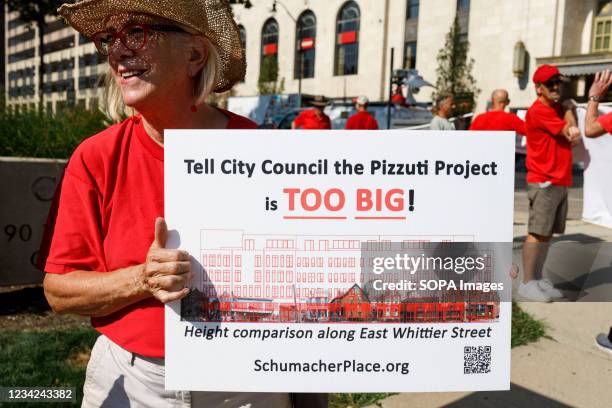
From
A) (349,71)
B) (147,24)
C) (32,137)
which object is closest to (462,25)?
(349,71)

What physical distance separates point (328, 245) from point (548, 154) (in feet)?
14.4

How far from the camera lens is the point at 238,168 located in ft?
4.35

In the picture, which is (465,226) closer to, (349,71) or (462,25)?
(462,25)

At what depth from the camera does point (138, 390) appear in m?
1.47

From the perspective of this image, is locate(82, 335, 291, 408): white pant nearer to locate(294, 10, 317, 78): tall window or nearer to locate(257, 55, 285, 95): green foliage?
locate(257, 55, 285, 95): green foliage

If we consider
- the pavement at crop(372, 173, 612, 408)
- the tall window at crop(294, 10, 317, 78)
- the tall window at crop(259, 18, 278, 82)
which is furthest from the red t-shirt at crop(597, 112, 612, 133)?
the tall window at crop(294, 10, 317, 78)

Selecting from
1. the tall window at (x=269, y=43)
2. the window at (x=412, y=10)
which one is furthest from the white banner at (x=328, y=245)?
the tall window at (x=269, y=43)

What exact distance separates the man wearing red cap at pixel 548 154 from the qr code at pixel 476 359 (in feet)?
12.5

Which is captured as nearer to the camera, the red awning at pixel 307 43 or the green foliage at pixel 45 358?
the green foliage at pixel 45 358

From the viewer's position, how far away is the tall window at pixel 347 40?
1572 inches

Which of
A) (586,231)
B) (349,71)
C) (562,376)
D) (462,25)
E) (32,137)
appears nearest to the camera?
(562,376)

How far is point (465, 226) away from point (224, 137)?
612mm

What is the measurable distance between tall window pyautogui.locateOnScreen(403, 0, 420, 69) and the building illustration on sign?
36.7 meters

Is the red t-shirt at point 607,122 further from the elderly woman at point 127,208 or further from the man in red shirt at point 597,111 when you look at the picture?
the elderly woman at point 127,208
